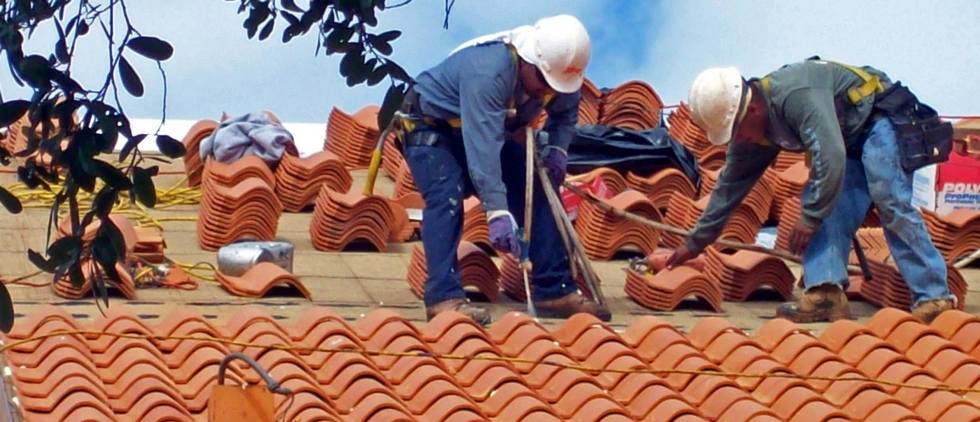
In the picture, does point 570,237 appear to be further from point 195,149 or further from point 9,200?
point 9,200

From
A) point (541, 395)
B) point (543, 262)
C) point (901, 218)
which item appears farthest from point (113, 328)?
point (901, 218)

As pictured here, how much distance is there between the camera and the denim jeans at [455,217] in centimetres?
941

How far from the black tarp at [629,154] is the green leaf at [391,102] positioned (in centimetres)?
684

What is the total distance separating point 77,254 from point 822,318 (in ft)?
17.3

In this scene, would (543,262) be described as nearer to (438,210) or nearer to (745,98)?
(438,210)

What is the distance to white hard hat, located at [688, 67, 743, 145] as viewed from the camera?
926 cm

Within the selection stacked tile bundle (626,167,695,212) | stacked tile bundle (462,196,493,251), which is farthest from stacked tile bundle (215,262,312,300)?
stacked tile bundle (626,167,695,212)

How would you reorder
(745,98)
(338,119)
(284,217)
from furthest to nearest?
(338,119) < (284,217) < (745,98)

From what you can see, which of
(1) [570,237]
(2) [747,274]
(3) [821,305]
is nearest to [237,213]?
(1) [570,237]

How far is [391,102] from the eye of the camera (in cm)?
525

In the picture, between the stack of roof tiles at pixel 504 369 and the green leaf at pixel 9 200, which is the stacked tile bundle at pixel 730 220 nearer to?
the stack of roof tiles at pixel 504 369

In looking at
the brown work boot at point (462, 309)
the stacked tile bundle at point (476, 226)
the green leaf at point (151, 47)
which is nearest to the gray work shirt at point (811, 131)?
the brown work boot at point (462, 309)

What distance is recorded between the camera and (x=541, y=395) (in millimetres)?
7605

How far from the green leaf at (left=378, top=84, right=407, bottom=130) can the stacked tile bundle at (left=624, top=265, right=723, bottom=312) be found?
486cm
